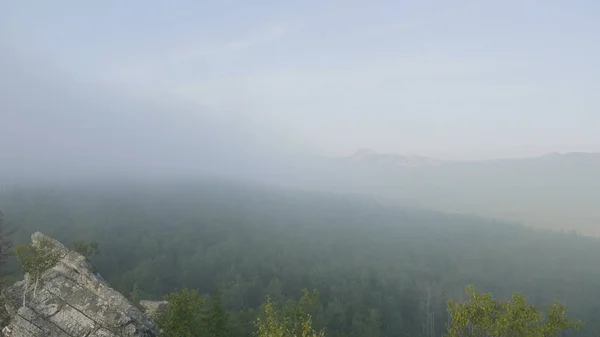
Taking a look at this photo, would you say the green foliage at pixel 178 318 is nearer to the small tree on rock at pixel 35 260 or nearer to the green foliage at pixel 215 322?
the green foliage at pixel 215 322

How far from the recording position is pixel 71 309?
139 feet

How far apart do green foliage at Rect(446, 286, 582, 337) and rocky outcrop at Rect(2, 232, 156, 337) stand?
3572 centimetres

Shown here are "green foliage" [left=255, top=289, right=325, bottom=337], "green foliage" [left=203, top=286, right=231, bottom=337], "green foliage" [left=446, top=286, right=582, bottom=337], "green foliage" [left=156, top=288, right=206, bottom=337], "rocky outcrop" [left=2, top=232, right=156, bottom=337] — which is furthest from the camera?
Result: "green foliage" [left=203, top=286, right=231, bottom=337]

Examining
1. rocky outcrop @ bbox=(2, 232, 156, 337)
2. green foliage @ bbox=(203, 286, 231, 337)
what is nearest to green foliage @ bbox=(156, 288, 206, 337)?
rocky outcrop @ bbox=(2, 232, 156, 337)

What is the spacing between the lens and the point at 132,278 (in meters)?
153

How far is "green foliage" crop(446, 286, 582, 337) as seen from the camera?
37.4 metres

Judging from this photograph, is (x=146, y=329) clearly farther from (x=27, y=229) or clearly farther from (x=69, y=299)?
(x=27, y=229)

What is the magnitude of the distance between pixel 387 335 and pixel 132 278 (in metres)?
109

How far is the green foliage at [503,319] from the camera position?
37406 mm

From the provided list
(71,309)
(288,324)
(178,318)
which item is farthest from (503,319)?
(71,309)

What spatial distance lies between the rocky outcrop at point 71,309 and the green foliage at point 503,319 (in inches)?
1406

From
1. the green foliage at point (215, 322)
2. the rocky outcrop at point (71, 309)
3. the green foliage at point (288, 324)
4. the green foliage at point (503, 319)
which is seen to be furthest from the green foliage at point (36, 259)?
the green foliage at point (503, 319)

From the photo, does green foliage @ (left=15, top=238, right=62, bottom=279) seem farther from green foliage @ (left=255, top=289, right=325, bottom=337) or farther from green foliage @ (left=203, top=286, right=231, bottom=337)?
green foliage @ (left=203, top=286, right=231, bottom=337)

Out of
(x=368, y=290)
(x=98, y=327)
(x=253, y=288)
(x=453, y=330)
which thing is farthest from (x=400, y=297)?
(x=98, y=327)
